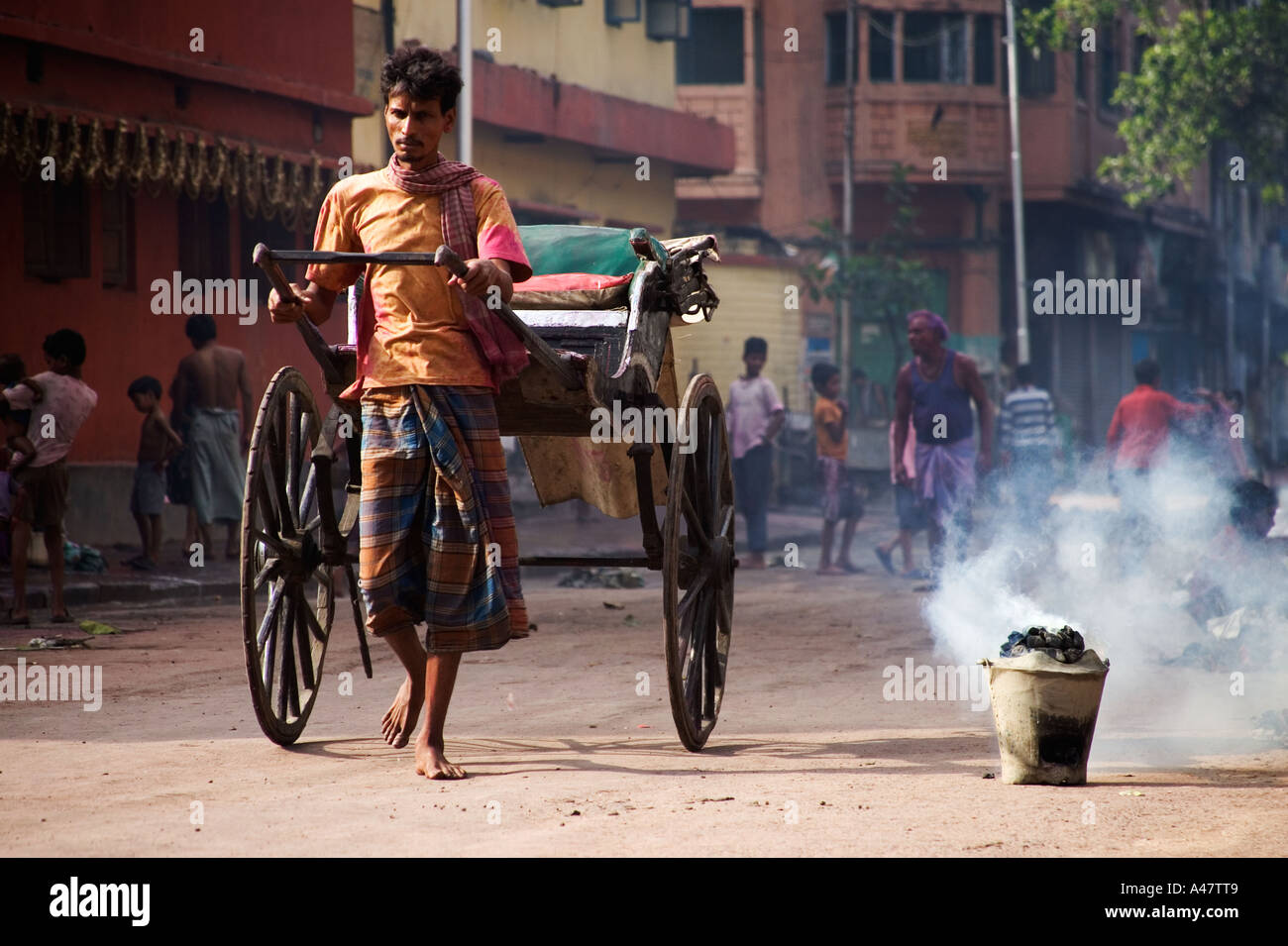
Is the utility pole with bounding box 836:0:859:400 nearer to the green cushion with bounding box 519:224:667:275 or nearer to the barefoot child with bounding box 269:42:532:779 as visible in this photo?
the green cushion with bounding box 519:224:667:275

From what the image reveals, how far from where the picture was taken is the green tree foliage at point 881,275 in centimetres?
2944

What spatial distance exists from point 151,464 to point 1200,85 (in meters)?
19.5

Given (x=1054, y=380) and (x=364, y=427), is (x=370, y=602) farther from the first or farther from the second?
(x=1054, y=380)

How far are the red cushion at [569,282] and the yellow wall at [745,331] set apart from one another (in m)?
18.6

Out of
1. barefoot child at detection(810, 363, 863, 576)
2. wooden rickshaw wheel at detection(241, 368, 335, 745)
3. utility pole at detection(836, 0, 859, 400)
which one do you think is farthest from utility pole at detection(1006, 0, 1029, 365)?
wooden rickshaw wheel at detection(241, 368, 335, 745)

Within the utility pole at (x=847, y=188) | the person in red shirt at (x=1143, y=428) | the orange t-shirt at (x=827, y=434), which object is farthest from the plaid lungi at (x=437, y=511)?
the utility pole at (x=847, y=188)

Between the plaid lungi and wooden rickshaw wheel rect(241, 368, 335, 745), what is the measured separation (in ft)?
1.32

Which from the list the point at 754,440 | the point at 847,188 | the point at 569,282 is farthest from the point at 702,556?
the point at 847,188

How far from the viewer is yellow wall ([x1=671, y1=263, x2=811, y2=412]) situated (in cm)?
2675

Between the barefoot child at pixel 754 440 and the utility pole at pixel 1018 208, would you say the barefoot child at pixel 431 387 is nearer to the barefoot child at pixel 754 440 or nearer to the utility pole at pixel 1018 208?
the barefoot child at pixel 754 440

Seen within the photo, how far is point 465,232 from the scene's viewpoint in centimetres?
561

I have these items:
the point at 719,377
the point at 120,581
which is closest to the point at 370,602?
the point at 120,581

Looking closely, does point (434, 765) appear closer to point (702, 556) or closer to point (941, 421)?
point (702, 556)

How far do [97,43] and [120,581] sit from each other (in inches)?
195
